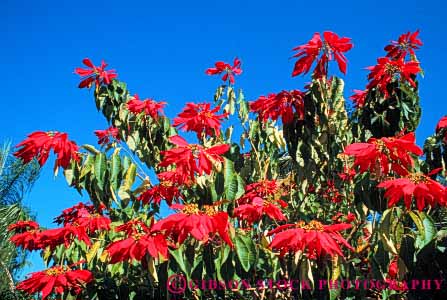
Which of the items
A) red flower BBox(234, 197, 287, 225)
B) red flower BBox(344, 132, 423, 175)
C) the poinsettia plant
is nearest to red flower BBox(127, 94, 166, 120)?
the poinsettia plant

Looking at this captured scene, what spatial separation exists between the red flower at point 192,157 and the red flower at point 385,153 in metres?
0.54

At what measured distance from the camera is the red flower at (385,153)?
Result: 194 cm

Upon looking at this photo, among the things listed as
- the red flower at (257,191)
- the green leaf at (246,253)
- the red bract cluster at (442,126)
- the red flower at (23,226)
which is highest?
the red bract cluster at (442,126)

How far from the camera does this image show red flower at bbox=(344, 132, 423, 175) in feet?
6.36

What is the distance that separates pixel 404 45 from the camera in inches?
106

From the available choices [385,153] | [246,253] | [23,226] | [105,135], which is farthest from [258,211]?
[23,226]

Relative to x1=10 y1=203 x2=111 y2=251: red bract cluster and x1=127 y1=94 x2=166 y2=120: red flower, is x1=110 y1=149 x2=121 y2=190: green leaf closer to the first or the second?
x1=10 y1=203 x2=111 y2=251: red bract cluster

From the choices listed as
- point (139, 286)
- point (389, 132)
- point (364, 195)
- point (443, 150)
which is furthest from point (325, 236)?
point (139, 286)

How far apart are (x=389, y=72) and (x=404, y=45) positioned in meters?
0.36

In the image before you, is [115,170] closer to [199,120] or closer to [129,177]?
[129,177]

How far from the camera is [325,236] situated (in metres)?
1.83

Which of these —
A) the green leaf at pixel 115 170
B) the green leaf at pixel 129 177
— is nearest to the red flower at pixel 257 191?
the green leaf at pixel 129 177

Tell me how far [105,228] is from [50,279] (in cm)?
68

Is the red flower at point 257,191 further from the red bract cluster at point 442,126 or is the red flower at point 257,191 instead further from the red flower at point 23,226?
the red flower at point 23,226
